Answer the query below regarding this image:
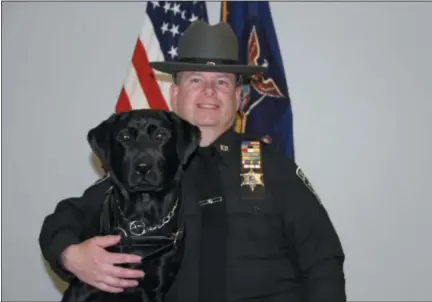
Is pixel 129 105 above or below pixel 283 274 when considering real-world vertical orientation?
above

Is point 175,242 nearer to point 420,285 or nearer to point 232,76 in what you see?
point 232,76

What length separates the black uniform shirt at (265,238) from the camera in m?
1.91

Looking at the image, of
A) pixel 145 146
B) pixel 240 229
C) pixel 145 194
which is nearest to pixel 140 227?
pixel 145 194

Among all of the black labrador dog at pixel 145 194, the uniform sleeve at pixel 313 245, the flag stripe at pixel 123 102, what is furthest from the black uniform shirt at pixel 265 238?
the flag stripe at pixel 123 102

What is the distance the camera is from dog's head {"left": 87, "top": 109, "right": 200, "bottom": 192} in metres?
1.74

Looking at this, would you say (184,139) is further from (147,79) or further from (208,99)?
(147,79)

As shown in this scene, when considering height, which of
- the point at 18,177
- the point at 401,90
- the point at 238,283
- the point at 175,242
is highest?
the point at 401,90

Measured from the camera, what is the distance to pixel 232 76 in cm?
221

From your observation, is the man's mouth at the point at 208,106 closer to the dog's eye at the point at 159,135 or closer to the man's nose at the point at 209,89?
the man's nose at the point at 209,89

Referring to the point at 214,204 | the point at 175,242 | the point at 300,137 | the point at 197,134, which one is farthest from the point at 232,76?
the point at 300,137

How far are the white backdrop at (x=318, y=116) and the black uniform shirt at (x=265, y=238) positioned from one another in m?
1.10

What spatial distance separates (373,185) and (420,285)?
1.90ft

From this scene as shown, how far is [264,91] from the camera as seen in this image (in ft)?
9.73

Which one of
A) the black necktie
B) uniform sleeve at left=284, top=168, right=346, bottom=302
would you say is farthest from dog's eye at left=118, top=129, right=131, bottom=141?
uniform sleeve at left=284, top=168, right=346, bottom=302
